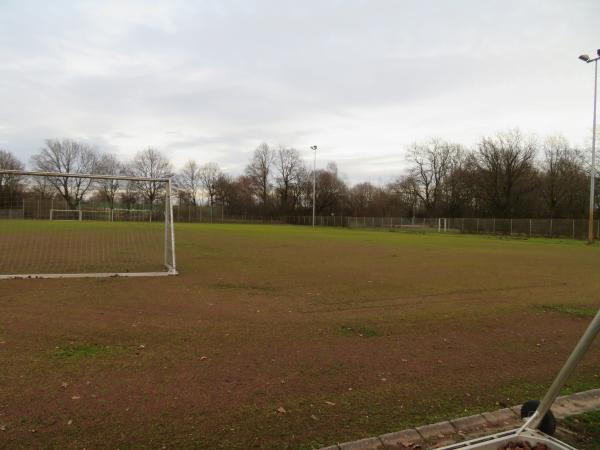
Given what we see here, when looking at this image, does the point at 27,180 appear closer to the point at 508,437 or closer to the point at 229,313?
the point at 229,313

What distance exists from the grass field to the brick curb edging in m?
0.14

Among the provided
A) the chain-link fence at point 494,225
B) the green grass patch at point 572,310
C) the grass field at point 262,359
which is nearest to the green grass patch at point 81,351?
the grass field at point 262,359

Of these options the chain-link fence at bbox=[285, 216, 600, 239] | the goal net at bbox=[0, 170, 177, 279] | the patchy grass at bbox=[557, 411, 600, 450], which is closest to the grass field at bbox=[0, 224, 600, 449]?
the patchy grass at bbox=[557, 411, 600, 450]

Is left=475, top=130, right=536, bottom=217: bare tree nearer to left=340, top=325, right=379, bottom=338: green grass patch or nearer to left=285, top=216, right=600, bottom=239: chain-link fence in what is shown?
left=285, top=216, right=600, bottom=239: chain-link fence

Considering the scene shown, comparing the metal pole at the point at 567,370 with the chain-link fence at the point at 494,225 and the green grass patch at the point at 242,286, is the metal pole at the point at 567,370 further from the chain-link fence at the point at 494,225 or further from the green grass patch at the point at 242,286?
the chain-link fence at the point at 494,225

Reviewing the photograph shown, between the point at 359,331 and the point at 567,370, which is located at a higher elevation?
the point at 567,370

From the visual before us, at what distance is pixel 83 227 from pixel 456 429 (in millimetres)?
22862

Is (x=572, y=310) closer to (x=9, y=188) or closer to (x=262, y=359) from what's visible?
(x=262, y=359)

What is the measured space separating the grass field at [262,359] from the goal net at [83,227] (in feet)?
10.6

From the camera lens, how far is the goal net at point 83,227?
1307 centimetres

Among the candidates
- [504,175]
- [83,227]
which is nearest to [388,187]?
[504,175]

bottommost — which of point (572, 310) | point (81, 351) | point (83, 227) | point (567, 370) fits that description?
point (572, 310)

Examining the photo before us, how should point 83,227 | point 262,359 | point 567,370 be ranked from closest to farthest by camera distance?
1. point 567,370
2. point 262,359
3. point 83,227

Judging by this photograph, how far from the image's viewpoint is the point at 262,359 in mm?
4988
